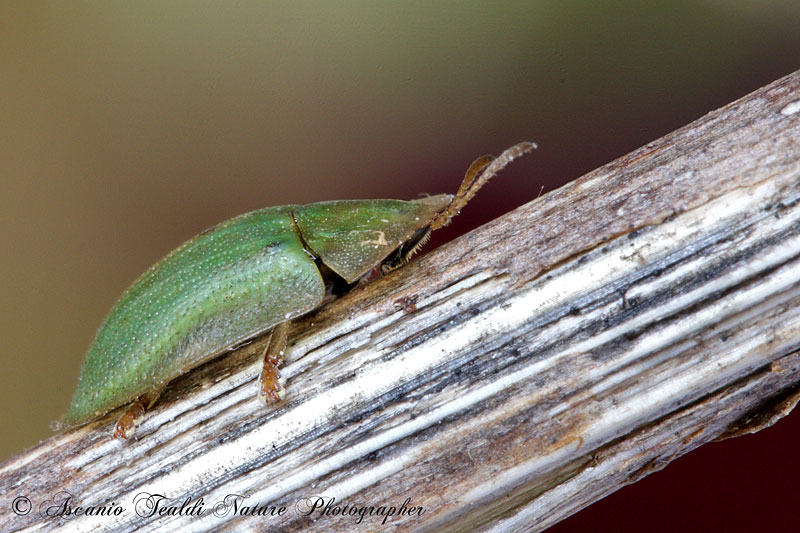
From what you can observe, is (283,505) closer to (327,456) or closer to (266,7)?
(327,456)

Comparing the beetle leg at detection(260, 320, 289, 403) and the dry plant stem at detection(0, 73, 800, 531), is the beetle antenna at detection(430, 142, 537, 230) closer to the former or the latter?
the dry plant stem at detection(0, 73, 800, 531)

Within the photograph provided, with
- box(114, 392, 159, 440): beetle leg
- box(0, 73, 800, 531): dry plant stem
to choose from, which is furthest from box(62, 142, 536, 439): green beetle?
box(0, 73, 800, 531): dry plant stem

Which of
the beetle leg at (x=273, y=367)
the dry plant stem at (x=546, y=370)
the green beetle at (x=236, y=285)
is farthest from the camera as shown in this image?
the green beetle at (x=236, y=285)

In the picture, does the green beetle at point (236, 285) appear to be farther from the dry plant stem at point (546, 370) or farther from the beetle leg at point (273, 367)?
the dry plant stem at point (546, 370)

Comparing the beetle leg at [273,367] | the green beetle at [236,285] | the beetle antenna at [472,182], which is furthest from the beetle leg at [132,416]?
the beetle antenna at [472,182]

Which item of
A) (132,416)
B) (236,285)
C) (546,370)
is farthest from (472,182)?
(132,416)

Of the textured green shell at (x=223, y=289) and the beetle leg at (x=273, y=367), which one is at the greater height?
the textured green shell at (x=223, y=289)

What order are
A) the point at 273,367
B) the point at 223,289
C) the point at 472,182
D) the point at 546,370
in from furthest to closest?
the point at 472,182 < the point at 223,289 < the point at 273,367 < the point at 546,370

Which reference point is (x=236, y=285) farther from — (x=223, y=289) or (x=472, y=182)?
(x=472, y=182)
